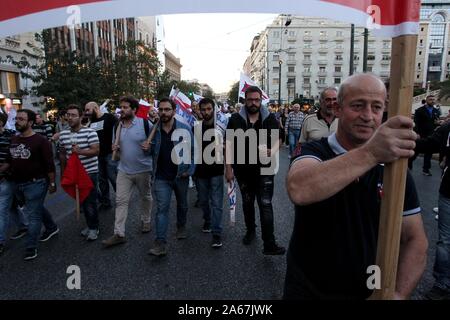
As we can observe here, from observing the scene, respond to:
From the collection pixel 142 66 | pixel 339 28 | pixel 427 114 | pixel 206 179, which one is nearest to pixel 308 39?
pixel 339 28

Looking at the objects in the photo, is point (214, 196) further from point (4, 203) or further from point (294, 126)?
point (294, 126)

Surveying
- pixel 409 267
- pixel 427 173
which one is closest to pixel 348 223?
pixel 409 267

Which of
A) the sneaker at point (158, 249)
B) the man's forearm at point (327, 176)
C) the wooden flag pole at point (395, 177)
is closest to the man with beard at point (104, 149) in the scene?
the sneaker at point (158, 249)

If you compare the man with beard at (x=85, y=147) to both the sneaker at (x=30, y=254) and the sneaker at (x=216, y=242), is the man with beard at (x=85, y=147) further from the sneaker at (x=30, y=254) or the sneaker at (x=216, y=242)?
the sneaker at (x=216, y=242)

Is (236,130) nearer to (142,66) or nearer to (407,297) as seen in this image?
(407,297)

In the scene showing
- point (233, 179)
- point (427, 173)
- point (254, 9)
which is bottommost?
point (427, 173)

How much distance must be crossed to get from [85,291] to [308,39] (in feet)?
318

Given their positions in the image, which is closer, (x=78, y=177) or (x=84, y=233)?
(x=78, y=177)

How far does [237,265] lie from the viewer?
151 inches

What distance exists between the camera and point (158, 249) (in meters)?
4.11

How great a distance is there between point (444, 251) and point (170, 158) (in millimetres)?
3162

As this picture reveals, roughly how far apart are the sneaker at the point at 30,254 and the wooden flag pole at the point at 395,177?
164 inches

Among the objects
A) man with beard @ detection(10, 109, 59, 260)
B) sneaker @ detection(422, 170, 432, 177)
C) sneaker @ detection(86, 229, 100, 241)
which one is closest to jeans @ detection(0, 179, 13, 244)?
man with beard @ detection(10, 109, 59, 260)

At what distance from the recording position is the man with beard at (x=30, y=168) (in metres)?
4.23
